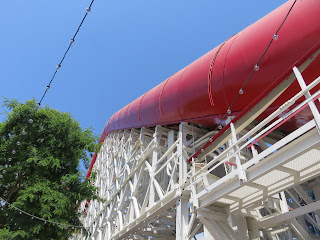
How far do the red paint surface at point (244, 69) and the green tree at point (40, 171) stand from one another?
479cm

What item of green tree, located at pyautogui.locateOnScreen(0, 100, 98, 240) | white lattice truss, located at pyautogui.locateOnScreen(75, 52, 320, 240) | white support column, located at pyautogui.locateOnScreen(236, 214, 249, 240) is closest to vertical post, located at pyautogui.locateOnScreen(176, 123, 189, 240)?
white lattice truss, located at pyautogui.locateOnScreen(75, 52, 320, 240)

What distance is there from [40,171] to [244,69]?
366 inches

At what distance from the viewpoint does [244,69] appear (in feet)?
24.1

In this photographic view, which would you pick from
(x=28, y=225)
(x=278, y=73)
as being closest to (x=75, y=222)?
(x=28, y=225)

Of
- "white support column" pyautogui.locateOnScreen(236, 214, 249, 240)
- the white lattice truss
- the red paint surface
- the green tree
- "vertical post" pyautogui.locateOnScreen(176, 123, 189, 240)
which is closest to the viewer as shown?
the white lattice truss

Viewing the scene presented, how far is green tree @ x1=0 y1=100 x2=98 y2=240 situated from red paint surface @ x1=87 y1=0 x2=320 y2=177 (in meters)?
4.79

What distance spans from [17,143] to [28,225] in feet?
11.8

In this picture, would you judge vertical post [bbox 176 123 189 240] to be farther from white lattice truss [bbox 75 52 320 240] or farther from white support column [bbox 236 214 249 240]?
white support column [bbox 236 214 249 240]

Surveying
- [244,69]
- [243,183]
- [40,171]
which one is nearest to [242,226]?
[243,183]

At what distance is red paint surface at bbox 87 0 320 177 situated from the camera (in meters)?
6.20

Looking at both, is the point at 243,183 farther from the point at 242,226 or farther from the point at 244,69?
the point at 244,69

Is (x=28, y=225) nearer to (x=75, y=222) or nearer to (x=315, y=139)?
(x=75, y=222)

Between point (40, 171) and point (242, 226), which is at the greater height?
point (40, 171)

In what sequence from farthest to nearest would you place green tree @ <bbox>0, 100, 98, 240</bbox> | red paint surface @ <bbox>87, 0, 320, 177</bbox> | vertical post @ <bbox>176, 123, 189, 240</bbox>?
green tree @ <bbox>0, 100, 98, 240</bbox> → vertical post @ <bbox>176, 123, 189, 240</bbox> → red paint surface @ <bbox>87, 0, 320, 177</bbox>
